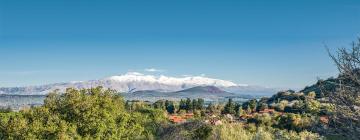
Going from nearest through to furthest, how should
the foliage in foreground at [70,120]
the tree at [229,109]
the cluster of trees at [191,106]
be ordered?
the foliage in foreground at [70,120] < the tree at [229,109] < the cluster of trees at [191,106]

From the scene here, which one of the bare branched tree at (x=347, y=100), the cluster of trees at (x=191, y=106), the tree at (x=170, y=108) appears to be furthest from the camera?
the cluster of trees at (x=191, y=106)

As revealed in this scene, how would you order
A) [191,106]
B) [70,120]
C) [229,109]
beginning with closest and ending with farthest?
[70,120] → [229,109] → [191,106]

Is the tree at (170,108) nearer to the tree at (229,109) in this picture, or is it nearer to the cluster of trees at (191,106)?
the cluster of trees at (191,106)

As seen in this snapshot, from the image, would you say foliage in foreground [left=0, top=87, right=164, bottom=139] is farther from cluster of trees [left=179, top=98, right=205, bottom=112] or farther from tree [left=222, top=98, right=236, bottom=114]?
cluster of trees [left=179, top=98, right=205, bottom=112]

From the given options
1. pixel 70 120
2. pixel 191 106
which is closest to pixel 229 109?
pixel 191 106

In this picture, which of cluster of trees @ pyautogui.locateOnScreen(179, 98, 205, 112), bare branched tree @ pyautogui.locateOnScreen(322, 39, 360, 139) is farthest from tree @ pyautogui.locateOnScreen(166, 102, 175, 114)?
bare branched tree @ pyautogui.locateOnScreen(322, 39, 360, 139)

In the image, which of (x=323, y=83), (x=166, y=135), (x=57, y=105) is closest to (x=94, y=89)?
(x=57, y=105)

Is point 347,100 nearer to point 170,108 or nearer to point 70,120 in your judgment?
point 70,120

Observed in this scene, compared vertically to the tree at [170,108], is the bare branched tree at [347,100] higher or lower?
higher

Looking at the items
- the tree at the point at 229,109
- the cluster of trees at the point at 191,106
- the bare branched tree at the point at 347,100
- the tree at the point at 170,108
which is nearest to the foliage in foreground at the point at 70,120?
the bare branched tree at the point at 347,100

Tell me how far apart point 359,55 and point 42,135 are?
128ft

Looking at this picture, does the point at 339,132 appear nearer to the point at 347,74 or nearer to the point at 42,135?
the point at 347,74

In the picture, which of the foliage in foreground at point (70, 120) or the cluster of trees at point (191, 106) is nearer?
the foliage in foreground at point (70, 120)

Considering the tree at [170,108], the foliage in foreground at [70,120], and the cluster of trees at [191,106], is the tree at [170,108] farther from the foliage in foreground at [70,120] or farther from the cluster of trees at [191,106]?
the foliage in foreground at [70,120]
